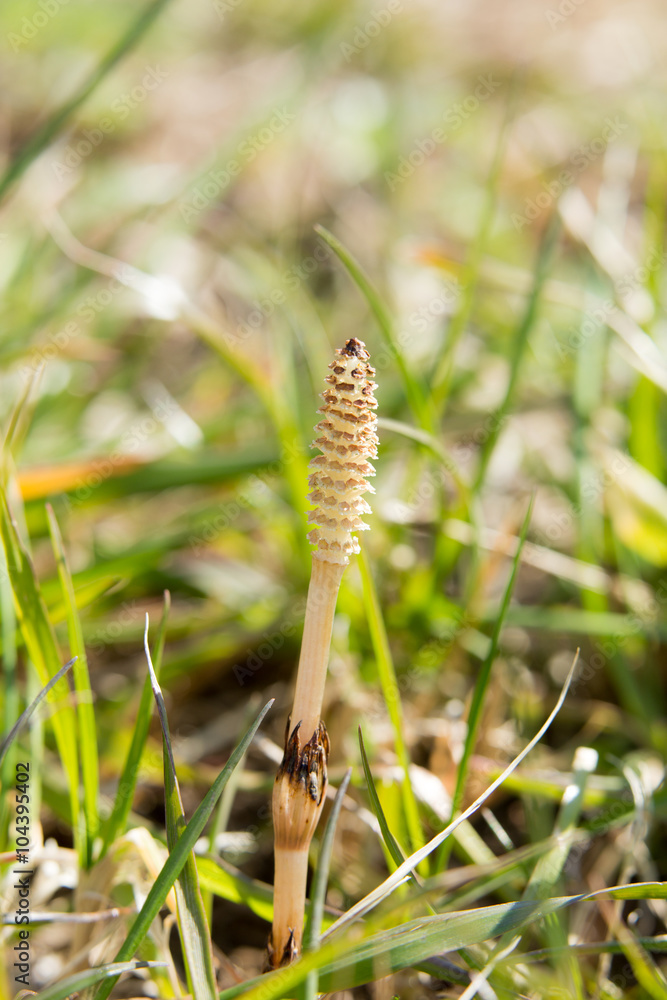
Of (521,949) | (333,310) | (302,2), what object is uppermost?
(302,2)

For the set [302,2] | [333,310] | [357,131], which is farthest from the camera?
[302,2]

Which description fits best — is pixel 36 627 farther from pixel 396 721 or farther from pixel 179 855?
pixel 396 721

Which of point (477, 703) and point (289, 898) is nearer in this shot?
point (289, 898)

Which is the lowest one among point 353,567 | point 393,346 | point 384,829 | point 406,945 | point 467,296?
point 406,945

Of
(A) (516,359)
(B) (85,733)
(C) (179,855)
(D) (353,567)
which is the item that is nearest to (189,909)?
(C) (179,855)

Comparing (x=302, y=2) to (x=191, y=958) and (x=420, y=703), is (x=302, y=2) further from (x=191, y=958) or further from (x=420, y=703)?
(x=191, y=958)

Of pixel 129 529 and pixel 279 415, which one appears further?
pixel 129 529

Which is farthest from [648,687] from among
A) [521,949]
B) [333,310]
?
[333,310]
